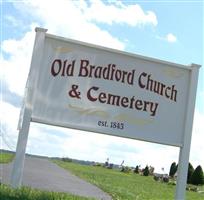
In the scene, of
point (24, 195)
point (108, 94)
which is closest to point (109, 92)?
point (108, 94)

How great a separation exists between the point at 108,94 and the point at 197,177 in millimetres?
30581

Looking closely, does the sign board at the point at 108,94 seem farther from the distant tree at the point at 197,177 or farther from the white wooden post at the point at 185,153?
the distant tree at the point at 197,177

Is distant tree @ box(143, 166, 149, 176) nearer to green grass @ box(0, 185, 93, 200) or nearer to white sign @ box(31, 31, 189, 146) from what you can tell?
white sign @ box(31, 31, 189, 146)

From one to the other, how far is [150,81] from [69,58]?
158 cm

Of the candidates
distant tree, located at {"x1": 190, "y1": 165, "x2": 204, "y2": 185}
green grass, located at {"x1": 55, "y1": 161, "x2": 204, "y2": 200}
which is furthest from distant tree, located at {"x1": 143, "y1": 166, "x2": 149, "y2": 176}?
green grass, located at {"x1": 55, "y1": 161, "x2": 204, "y2": 200}

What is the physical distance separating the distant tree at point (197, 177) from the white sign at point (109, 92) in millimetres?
29419

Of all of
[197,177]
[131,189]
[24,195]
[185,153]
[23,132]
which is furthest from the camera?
[197,177]

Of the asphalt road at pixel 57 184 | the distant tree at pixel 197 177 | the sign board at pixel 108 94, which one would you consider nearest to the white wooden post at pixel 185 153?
the sign board at pixel 108 94

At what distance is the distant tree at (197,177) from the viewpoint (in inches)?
1505

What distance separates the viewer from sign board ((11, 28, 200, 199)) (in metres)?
9.16

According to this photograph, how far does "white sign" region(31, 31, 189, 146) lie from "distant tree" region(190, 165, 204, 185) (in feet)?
96.5

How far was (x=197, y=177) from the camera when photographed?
3872 centimetres

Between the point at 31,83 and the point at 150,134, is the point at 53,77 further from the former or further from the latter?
the point at 150,134

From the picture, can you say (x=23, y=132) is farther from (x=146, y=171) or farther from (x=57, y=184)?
(x=146, y=171)
